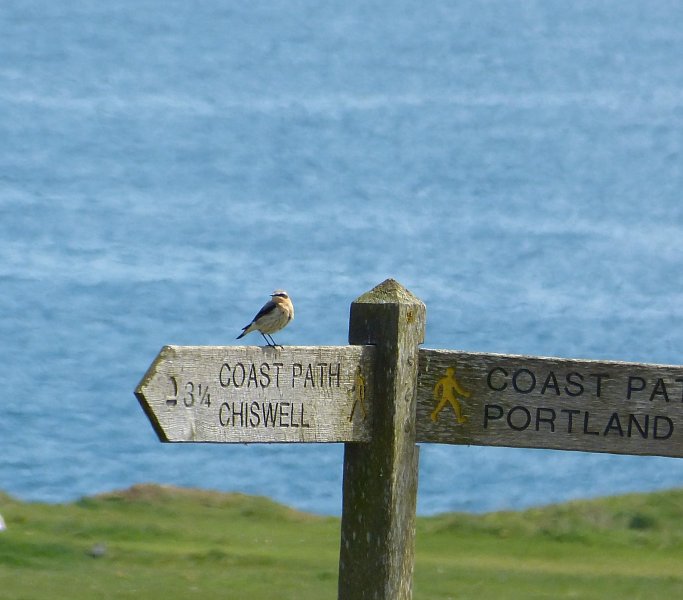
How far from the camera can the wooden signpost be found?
4.47m

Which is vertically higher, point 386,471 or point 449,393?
point 449,393

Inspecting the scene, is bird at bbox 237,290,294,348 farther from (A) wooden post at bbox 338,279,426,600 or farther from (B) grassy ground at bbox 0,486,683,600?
(B) grassy ground at bbox 0,486,683,600

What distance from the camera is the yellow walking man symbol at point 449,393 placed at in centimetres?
462

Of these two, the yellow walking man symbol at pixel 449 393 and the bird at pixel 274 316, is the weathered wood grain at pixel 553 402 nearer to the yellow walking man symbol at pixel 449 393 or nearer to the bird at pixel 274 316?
the yellow walking man symbol at pixel 449 393

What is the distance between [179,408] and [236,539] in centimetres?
741

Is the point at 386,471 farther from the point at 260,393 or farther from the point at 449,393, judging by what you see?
the point at 260,393

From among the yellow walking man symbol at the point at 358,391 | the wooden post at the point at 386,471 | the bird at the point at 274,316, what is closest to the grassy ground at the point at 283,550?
the bird at the point at 274,316

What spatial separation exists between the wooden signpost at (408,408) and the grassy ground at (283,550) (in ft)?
14.8

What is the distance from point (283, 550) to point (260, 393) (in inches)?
268

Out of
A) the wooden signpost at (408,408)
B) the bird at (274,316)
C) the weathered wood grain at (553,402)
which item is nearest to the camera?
the wooden signpost at (408,408)

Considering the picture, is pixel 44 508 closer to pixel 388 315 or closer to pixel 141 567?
pixel 141 567

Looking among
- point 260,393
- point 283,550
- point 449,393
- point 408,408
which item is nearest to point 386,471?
point 408,408

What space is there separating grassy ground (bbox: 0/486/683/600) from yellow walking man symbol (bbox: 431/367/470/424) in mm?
4542

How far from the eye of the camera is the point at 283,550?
10961 mm
